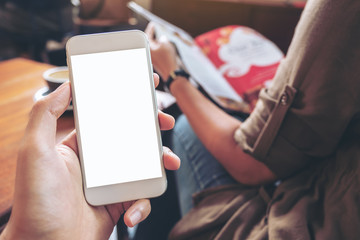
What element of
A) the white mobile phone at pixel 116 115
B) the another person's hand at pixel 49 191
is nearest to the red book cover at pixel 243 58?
the white mobile phone at pixel 116 115

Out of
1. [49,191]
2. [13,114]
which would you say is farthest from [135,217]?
[13,114]

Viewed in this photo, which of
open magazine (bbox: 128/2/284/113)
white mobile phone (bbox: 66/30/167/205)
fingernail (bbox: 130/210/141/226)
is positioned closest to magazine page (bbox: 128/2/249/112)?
open magazine (bbox: 128/2/284/113)

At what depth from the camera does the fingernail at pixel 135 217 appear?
1.43 feet

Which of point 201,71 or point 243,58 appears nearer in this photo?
point 201,71

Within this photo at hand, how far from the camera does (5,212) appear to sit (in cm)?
39

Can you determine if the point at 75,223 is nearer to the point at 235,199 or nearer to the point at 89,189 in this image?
the point at 89,189

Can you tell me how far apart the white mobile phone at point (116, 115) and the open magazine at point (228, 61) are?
287 millimetres

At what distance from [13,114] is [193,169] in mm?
479

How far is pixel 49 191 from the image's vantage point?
37 cm

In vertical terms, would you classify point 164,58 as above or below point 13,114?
above

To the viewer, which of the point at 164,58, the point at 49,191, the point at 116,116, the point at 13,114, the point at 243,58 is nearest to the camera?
the point at 49,191

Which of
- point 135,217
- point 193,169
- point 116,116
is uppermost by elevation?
point 116,116

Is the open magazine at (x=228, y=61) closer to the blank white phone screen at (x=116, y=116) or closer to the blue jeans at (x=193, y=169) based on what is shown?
the blue jeans at (x=193, y=169)

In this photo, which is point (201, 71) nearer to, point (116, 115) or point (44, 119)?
point (116, 115)
